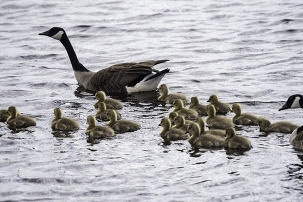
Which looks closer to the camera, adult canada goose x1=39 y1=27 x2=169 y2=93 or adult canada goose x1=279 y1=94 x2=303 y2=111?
adult canada goose x1=279 y1=94 x2=303 y2=111

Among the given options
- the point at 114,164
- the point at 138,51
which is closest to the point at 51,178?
the point at 114,164

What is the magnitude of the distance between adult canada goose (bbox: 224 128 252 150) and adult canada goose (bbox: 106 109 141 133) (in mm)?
2001

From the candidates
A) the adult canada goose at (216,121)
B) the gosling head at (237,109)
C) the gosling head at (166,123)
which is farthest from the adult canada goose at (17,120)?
the gosling head at (237,109)

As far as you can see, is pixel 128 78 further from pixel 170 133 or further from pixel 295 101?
pixel 295 101

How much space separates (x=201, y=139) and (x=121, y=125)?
1786 millimetres

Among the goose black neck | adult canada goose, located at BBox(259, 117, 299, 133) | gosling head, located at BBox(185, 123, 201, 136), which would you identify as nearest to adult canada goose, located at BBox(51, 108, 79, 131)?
gosling head, located at BBox(185, 123, 201, 136)

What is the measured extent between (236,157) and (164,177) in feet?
A: 4.67

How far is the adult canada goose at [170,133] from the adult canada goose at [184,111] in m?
1.17

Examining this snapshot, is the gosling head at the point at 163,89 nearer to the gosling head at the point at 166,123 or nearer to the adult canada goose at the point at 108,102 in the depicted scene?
the adult canada goose at the point at 108,102

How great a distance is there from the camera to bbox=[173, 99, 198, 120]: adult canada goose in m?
12.9

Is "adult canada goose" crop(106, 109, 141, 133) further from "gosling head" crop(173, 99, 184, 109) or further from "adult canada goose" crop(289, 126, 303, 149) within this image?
"adult canada goose" crop(289, 126, 303, 149)

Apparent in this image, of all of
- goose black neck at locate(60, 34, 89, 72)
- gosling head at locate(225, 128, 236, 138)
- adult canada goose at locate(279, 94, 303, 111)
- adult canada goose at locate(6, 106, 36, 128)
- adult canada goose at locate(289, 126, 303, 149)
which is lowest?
adult canada goose at locate(289, 126, 303, 149)

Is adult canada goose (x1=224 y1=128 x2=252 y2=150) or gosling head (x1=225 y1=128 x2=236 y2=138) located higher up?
gosling head (x1=225 y1=128 x2=236 y2=138)

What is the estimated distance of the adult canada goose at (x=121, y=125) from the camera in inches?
479
